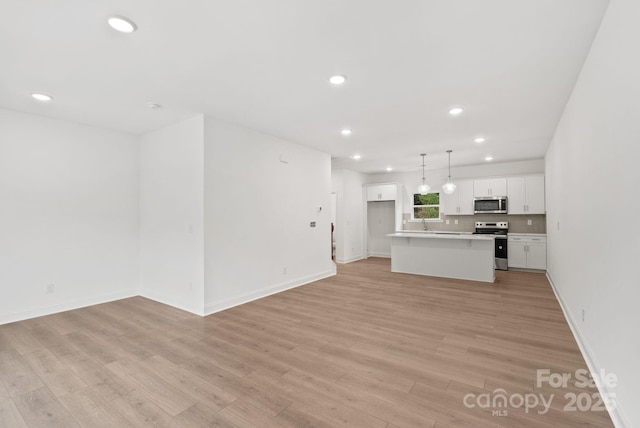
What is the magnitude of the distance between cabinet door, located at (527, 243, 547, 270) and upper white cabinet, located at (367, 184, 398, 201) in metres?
3.67

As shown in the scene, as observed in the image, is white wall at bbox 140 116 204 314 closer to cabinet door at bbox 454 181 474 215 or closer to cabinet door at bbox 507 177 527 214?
cabinet door at bbox 454 181 474 215

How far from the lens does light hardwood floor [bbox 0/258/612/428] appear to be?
2.05 metres

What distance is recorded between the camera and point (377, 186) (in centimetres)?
933

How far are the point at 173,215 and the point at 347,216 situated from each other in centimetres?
503

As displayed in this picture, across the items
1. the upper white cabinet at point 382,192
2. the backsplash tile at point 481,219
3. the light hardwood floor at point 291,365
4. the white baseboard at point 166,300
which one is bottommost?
the light hardwood floor at point 291,365

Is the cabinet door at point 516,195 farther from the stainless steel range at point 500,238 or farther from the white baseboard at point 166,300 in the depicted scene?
the white baseboard at point 166,300

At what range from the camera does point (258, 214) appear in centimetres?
491

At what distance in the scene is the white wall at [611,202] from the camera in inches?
65.0

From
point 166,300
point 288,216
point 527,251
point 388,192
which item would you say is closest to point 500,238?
point 527,251

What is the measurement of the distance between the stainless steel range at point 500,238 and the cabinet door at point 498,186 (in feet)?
2.51

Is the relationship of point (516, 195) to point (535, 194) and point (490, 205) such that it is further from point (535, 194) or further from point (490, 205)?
point (490, 205)

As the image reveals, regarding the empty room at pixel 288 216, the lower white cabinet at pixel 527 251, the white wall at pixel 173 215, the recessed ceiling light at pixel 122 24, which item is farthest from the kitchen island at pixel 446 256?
the recessed ceiling light at pixel 122 24

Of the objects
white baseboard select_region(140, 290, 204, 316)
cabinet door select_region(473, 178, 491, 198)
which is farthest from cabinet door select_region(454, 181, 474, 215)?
white baseboard select_region(140, 290, 204, 316)

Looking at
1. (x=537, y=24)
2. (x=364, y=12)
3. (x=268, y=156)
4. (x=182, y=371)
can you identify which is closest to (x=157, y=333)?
(x=182, y=371)
